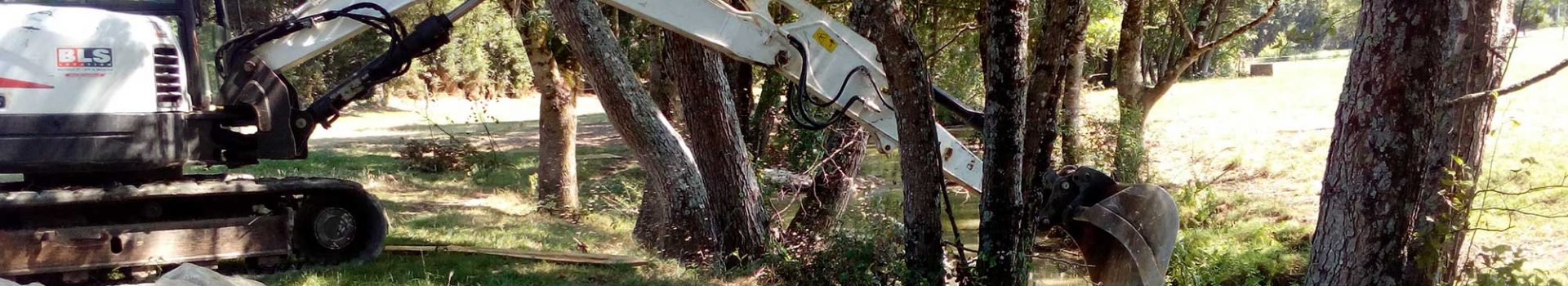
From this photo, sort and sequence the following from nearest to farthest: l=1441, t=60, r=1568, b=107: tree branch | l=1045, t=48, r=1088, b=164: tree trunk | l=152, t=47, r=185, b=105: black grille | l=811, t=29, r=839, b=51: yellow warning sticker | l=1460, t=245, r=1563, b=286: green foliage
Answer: l=1441, t=60, r=1568, b=107: tree branch → l=1460, t=245, r=1563, b=286: green foliage → l=152, t=47, r=185, b=105: black grille → l=811, t=29, r=839, b=51: yellow warning sticker → l=1045, t=48, r=1088, b=164: tree trunk

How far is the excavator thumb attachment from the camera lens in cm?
757

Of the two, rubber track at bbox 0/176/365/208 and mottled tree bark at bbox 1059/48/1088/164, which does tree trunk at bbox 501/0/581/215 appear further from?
mottled tree bark at bbox 1059/48/1088/164

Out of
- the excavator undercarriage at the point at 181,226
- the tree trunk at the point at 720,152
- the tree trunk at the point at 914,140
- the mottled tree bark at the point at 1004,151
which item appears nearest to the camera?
the mottled tree bark at the point at 1004,151

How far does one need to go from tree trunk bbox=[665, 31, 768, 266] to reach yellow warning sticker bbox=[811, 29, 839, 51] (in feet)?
4.93

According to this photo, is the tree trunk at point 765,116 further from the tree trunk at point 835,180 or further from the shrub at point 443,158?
the shrub at point 443,158

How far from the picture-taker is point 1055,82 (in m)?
6.62

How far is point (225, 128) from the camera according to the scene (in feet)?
25.2

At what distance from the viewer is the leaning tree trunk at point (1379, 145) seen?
508 cm

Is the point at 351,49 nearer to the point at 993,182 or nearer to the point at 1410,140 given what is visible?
the point at 993,182

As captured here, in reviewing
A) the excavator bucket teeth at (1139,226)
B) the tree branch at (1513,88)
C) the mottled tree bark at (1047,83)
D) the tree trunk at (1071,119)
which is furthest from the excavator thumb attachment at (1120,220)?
the tree trunk at (1071,119)

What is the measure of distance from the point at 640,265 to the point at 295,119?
7.88ft

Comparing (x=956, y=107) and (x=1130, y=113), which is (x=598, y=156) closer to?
(x=1130, y=113)

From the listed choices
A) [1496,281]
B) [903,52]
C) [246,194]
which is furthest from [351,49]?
[1496,281]

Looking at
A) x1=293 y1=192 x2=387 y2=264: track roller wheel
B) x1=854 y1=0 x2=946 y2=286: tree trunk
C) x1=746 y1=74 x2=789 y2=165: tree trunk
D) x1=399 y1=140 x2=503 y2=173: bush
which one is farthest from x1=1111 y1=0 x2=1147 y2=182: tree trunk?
x1=293 y1=192 x2=387 y2=264: track roller wheel
